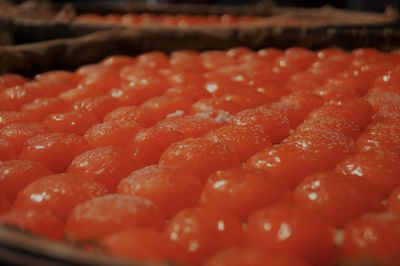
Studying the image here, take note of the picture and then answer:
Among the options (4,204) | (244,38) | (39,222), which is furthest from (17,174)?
(244,38)

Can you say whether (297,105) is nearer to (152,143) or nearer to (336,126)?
(336,126)

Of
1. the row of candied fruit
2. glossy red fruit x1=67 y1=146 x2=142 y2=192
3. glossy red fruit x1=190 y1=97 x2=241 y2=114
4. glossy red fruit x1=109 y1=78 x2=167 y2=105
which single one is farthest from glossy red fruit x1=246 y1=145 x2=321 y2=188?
glossy red fruit x1=109 y1=78 x2=167 y2=105

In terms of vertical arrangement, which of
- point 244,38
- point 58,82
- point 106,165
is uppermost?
point 106,165

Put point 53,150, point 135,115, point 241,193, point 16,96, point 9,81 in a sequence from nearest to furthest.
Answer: point 241,193
point 53,150
point 135,115
point 16,96
point 9,81

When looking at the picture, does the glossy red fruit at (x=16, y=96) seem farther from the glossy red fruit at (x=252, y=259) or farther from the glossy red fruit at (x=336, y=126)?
the glossy red fruit at (x=252, y=259)

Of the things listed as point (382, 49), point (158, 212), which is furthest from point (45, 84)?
point (382, 49)

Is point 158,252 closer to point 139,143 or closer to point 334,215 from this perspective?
point 334,215

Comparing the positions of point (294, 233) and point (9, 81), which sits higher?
point (294, 233)

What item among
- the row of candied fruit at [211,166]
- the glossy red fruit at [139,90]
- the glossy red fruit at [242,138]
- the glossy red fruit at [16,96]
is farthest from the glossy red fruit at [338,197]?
the glossy red fruit at [16,96]
